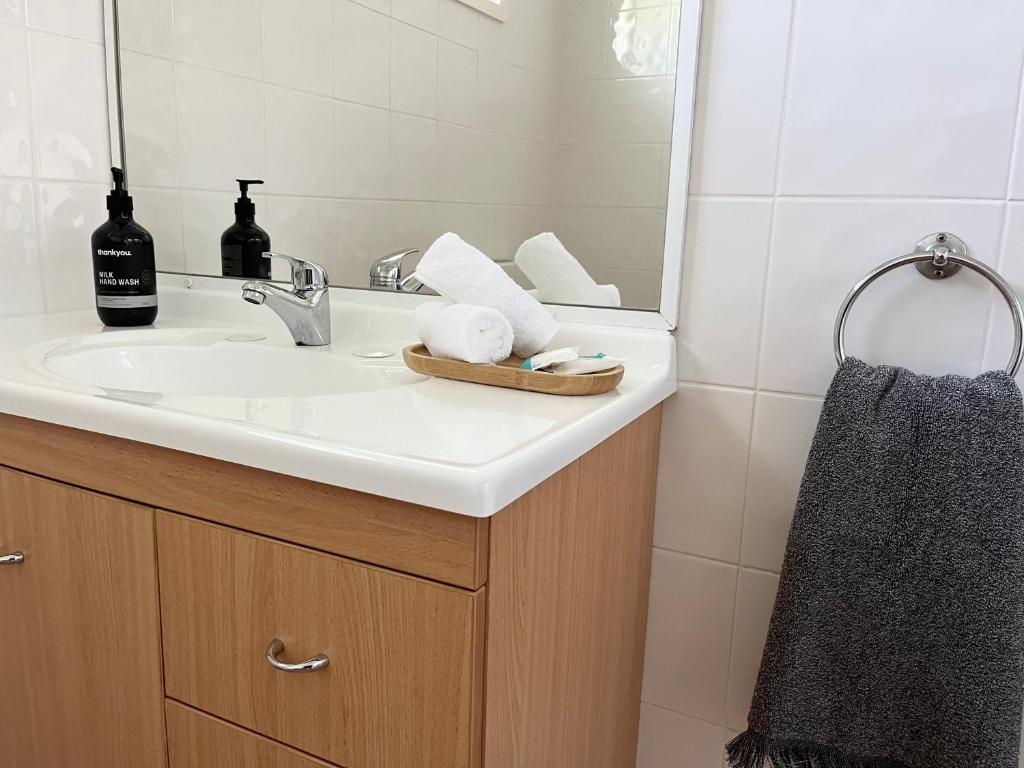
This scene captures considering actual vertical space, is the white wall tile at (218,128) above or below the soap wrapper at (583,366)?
above

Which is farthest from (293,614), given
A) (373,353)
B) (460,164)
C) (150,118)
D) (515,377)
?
(150,118)

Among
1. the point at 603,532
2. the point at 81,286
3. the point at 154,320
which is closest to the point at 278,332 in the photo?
the point at 154,320

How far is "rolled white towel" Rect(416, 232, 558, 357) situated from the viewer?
2.96 ft

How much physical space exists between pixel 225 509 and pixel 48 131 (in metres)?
0.86

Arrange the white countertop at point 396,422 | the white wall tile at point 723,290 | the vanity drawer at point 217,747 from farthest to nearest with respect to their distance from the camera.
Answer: the white wall tile at point 723,290 < the vanity drawer at point 217,747 < the white countertop at point 396,422

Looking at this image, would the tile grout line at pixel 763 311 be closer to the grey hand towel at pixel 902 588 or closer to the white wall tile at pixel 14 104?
the grey hand towel at pixel 902 588

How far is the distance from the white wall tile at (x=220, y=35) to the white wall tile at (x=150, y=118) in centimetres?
5

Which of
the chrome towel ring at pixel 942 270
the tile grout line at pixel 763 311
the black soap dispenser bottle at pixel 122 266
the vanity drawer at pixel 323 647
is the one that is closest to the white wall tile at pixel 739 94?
the tile grout line at pixel 763 311

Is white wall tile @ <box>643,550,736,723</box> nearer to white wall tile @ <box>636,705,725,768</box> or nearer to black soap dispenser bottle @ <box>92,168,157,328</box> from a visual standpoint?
white wall tile @ <box>636,705,725,768</box>

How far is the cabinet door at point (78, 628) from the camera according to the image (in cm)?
79

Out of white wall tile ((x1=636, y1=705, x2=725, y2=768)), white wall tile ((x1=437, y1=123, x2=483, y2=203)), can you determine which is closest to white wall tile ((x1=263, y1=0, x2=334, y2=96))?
white wall tile ((x1=437, y1=123, x2=483, y2=203))

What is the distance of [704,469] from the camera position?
3.35 feet

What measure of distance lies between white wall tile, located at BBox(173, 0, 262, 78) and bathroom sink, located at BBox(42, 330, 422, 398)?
1.44ft

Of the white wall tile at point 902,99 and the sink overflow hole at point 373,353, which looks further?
the sink overflow hole at point 373,353
